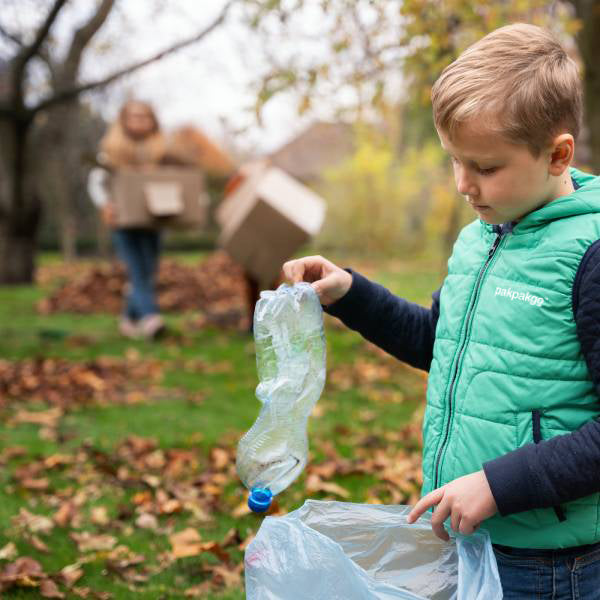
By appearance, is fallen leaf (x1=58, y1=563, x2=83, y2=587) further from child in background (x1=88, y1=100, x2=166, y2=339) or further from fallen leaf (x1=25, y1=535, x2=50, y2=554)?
child in background (x1=88, y1=100, x2=166, y2=339)

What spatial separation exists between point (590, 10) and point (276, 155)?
31.8 m

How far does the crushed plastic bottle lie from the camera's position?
164 centimetres

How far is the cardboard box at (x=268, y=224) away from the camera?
6.21 metres

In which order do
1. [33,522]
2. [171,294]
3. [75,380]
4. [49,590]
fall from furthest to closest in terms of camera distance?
1. [171,294]
2. [75,380]
3. [33,522]
4. [49,590]

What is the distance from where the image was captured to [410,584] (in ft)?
5.27

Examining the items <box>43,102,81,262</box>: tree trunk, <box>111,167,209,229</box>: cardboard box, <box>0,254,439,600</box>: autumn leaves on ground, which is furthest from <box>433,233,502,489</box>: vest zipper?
<box>43,102,81,262</box>: tree trunk

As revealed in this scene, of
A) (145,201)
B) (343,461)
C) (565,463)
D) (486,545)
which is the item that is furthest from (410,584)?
(145,201)

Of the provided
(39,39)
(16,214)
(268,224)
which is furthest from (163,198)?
(16,214)

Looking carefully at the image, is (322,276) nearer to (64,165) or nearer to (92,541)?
(92,541)

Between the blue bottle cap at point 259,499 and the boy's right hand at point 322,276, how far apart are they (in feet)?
1.60

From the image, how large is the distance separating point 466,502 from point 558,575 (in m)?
0.28

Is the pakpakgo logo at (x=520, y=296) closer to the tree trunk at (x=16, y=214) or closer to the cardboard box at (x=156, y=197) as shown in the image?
the cardboard box at (x=156, y=197)

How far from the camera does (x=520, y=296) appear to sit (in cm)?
148

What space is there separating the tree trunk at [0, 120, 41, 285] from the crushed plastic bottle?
29.5ft
